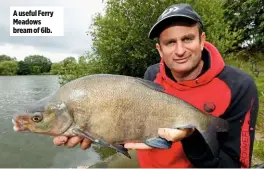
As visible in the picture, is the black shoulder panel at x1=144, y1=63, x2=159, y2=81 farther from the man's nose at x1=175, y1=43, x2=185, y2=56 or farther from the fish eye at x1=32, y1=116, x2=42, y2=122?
the fish eye at x1=32, y1=116, x2=42, y2=122

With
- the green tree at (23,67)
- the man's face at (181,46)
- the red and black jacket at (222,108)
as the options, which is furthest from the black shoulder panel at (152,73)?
the green tree at (23,67)

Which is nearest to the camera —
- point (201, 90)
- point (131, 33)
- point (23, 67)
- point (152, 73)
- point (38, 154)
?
point (201, 90)

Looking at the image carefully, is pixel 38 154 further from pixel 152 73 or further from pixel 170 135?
pixel 170 135

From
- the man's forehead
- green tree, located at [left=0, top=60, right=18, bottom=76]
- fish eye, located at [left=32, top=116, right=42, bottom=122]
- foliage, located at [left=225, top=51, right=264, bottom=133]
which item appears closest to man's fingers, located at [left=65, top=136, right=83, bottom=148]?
fish eye, located at [left=32, top=116, right=42, bottom=122]

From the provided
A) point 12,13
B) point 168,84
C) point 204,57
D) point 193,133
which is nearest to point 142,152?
point 168,84

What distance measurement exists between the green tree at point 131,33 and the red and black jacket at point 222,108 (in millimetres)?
9979

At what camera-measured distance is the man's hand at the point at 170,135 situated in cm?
178

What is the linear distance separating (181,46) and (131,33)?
10.6 m

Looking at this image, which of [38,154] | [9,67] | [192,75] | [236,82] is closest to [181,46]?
[192,75]

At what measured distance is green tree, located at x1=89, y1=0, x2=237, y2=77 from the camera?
12.5 m

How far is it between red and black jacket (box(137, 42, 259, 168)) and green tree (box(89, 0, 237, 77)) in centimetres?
998

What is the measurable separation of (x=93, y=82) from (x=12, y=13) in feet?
10.5

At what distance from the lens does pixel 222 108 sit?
2193 mm

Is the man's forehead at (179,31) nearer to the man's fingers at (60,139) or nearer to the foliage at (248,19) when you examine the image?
the man's fingers at (60,139)
